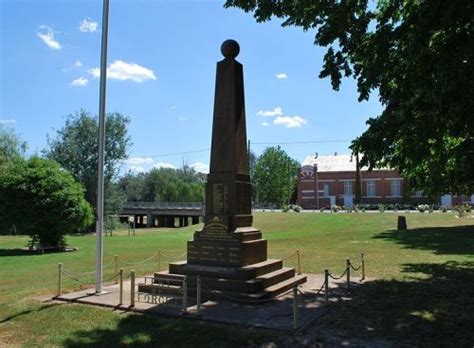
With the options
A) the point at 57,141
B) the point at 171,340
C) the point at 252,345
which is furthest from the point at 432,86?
the point at 57,141

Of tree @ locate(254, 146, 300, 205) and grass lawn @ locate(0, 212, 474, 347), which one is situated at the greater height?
tree @ locate(254, 146, 300, 205)

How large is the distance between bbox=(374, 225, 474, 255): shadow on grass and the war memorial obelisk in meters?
10.7

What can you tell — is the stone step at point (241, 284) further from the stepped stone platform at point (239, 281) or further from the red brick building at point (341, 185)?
the red brick building at point (341, 185)

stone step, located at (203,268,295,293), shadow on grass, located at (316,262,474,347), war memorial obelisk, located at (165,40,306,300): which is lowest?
shadow on grass, located at (316,262,474,347)

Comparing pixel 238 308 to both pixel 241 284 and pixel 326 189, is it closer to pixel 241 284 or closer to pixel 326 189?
pixel 241 284

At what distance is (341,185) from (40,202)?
62134mm

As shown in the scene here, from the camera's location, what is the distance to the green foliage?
102 m

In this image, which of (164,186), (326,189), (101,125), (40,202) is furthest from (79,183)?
(164,186)

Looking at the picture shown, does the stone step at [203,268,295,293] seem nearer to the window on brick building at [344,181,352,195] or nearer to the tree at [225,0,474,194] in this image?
the tree at [225,0,474,194]

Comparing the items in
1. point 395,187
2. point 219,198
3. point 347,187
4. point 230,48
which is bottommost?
point 219,198

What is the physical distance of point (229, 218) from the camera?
1201cm

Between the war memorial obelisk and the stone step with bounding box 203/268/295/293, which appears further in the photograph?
the war memorial obelisk

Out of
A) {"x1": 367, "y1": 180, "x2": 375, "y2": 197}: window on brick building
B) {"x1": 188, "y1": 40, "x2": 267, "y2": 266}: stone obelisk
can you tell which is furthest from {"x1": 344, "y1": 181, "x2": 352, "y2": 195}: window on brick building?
{"x1": 188, "y1": 40, "x2": 267, "y2": 266}: stone obelisk

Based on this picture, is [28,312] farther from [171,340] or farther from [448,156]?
[448,156]
